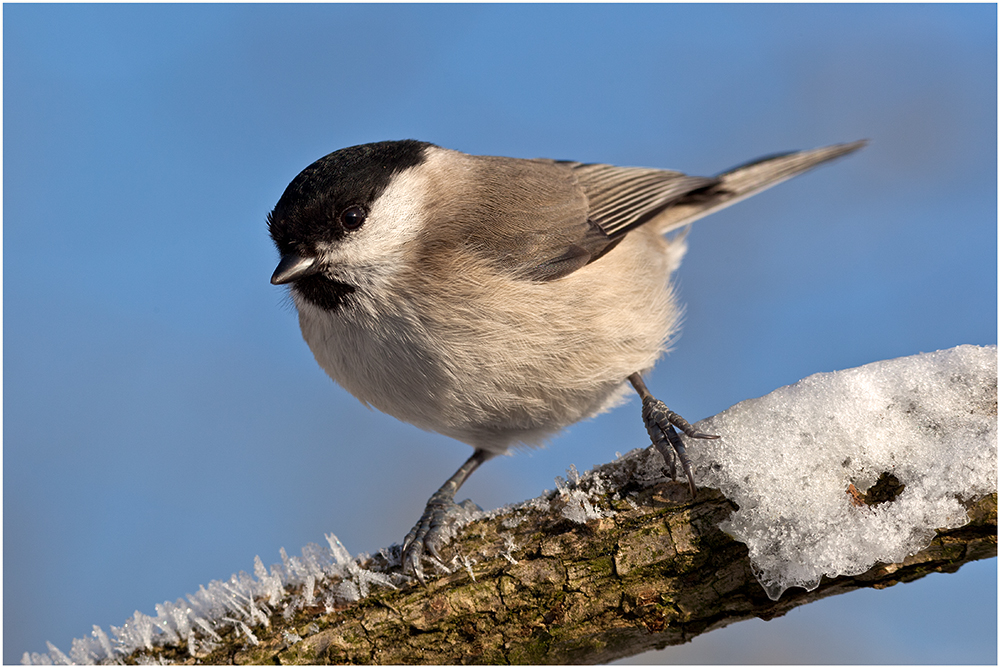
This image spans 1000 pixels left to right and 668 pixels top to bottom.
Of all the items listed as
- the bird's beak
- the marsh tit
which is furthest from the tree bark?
the bird's beak

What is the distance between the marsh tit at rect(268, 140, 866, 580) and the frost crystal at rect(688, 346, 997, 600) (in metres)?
0.18

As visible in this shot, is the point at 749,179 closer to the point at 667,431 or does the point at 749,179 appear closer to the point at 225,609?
the point at 667,431

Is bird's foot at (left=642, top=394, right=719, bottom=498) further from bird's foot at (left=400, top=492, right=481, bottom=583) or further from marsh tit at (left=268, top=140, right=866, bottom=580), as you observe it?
bird's foot at (left=400, top=492, right=481, bottom=583)

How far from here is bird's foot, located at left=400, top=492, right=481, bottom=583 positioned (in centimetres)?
182

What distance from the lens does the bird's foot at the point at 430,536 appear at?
1815 mm

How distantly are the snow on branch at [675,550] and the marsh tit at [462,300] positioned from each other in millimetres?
137

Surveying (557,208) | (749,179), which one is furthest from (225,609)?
(749,179)

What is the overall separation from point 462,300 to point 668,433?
0.66 m

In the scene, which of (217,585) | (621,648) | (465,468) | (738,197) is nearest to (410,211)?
(465,468)

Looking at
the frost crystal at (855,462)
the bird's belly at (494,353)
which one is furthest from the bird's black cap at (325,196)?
the frost crystal at (855,462)

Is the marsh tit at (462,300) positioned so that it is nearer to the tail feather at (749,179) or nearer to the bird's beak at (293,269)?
the bird's beak at (293,269)

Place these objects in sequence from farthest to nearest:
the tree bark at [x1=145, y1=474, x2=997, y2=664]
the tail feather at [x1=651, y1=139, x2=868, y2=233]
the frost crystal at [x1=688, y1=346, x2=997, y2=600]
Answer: the tail feather at [x1=651, y1=139, x2=868, y2=233] → the tree bark at [x1=145, y1=474, x2=997, y2=664] → the frost crystal at [x1=688, y1=346, x2=997, y2=600]

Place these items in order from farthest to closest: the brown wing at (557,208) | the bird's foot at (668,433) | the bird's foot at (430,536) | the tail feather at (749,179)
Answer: the tail feather at (749,179)
the brown wing at (557,208)
the bird's foot at (430,536)
the bird's foot at (668,433)

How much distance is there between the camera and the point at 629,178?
2652 millimetres
